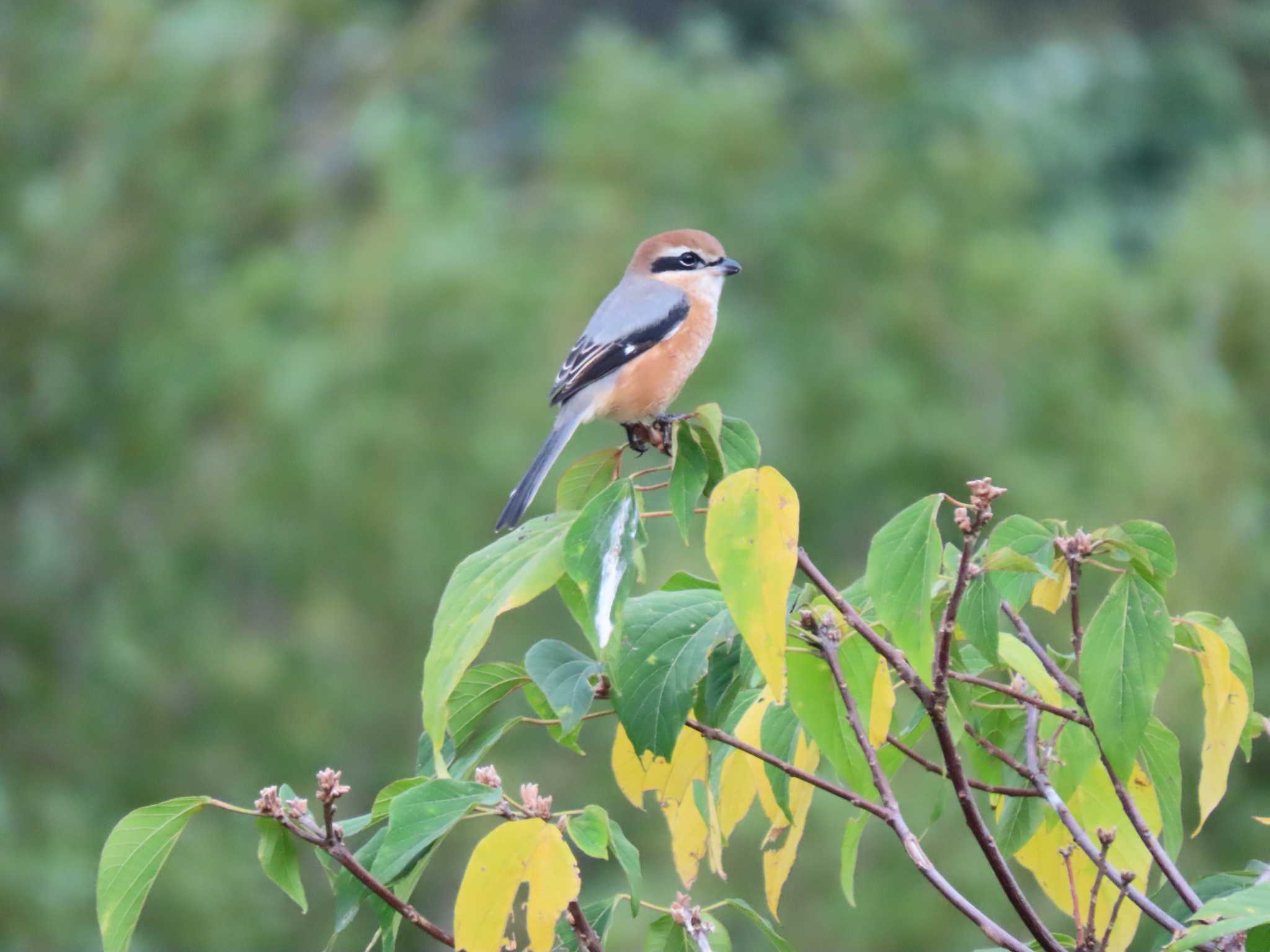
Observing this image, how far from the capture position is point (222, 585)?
14.2 meters

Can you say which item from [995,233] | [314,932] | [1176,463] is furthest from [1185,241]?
[314,932]

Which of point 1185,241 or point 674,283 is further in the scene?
point 1185,241

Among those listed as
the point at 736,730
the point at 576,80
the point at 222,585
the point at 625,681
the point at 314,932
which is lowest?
the point at 314,932

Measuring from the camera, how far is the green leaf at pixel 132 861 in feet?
5.84

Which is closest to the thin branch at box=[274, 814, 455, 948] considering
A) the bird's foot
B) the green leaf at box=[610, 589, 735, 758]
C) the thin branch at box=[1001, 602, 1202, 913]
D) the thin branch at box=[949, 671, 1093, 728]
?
the green leaf at box=[610, 589, 735, 758]

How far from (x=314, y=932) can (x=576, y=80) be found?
15.5 m

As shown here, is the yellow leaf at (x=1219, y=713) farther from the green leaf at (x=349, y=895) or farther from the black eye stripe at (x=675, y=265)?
the black eye stripe at (x=675, y=265)

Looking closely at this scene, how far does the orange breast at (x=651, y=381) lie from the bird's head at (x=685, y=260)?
570mm

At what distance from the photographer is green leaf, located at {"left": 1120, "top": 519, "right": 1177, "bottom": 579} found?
1.79 meters

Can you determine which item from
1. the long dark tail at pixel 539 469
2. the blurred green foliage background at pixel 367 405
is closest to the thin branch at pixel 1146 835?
the long dark tail at pixel 539 469

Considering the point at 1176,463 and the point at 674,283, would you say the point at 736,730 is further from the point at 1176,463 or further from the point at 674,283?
the point at 1176,463

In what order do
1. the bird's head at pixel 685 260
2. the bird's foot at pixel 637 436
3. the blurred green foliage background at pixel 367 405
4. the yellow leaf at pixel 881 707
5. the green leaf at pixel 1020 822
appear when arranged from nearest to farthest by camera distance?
the yellow leaf at pixel 881 707, the green leaf at pixel 1020 822, the bird's foot at pixel 637 436, the bird's head at pixel 685 260, the blurred green foliage background at pixel 367 405

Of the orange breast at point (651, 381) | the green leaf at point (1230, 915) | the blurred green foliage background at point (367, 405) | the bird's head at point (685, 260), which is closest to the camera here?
the green leaf at point (1230, 915)

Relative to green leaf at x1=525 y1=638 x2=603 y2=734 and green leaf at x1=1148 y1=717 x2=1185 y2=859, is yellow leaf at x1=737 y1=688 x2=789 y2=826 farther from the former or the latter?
green leaf at x1=1148 y1=717 x2=1185 y2=859
